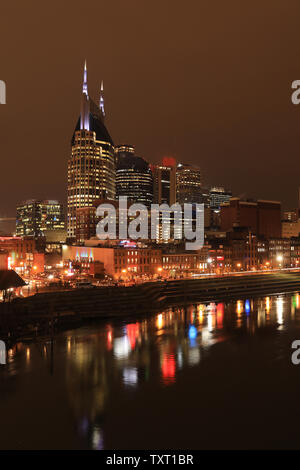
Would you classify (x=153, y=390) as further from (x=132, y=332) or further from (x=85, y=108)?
(x=85, y=108)

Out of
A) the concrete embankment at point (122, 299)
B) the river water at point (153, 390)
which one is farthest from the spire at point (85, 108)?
the river water at point (153, 390)

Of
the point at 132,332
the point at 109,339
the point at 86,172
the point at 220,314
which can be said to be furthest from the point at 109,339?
the point at 86,172

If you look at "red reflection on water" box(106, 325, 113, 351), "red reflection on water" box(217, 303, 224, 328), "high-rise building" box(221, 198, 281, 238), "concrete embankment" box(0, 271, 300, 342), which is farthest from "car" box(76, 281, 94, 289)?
"high-rise building" box(221, 198, 281, 238)

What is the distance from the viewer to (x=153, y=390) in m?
17.7

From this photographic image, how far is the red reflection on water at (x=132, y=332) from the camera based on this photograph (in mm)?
25923

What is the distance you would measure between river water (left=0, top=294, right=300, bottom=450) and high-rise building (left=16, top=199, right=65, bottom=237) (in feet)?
386

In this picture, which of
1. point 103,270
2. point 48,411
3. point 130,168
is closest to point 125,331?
point 48,411

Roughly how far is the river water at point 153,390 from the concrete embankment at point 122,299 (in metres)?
2.99

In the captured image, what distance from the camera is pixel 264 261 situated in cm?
7350

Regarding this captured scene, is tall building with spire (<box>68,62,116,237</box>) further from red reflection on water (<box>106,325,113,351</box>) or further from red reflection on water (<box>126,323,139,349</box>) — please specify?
red reflection on water (<box>106,325,113,351</box>)

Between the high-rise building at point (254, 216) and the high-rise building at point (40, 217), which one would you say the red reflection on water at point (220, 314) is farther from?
the high-rise building at point (40, 217)

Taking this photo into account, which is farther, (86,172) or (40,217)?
(40,217)

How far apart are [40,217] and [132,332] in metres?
120

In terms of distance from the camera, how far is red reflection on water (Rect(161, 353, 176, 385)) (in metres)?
19.0
